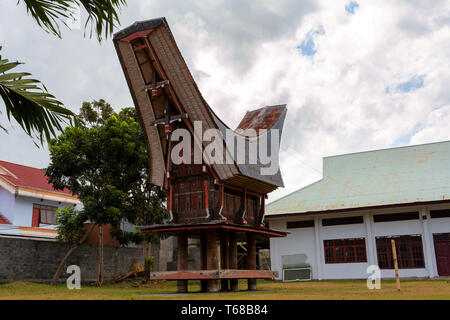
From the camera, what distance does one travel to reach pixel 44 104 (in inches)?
179

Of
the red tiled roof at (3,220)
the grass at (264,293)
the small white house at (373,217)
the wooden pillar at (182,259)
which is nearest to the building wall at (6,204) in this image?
the red tiled roof at (3,220)

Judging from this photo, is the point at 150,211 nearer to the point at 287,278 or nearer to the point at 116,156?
the point at 116,156

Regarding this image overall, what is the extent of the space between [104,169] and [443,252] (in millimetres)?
19096

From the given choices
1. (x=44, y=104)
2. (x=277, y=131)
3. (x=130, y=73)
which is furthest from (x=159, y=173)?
(x=44, y=104)

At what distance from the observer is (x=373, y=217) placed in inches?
1011

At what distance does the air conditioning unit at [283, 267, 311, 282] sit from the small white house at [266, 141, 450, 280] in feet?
1.23

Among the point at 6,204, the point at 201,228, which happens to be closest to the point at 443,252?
the point at 201,228

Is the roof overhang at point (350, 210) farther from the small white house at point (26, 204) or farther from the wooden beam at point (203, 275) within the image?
the small white house at point (26, 204)

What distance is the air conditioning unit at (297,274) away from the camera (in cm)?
2674

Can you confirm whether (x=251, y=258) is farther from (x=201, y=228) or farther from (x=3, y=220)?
(x=3, y=220)

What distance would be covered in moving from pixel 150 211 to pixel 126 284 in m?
4.32

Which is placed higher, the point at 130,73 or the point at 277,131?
the point at 130,73

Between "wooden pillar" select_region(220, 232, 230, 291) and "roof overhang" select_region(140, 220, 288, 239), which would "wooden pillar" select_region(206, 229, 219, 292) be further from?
"wooden pillar" select_region(220, 232, 230, 291)

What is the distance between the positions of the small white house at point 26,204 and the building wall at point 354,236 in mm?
15261
